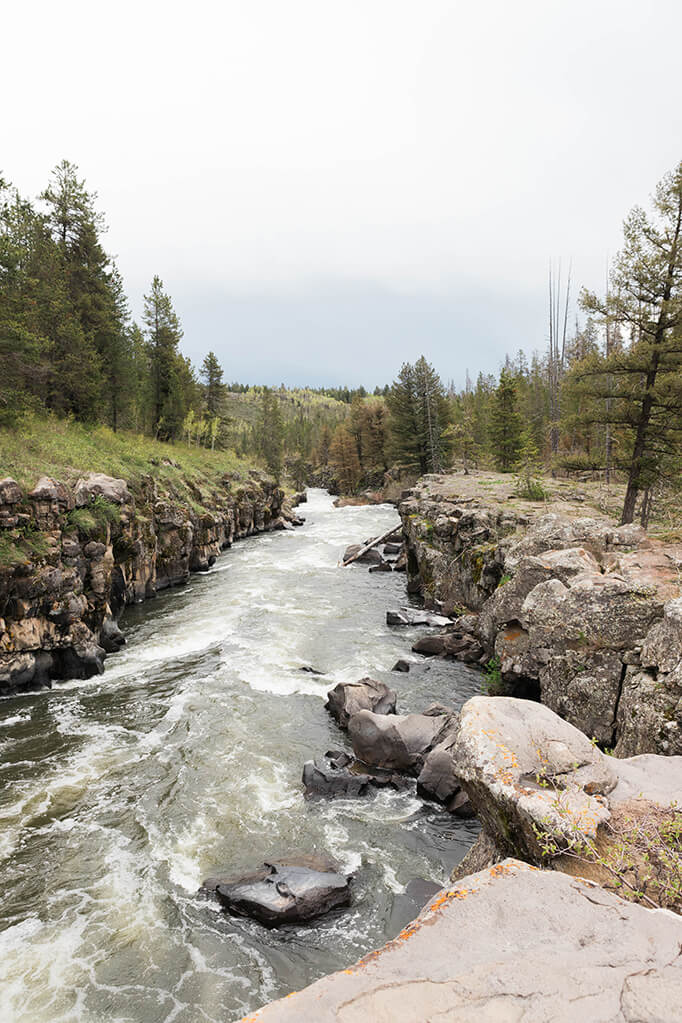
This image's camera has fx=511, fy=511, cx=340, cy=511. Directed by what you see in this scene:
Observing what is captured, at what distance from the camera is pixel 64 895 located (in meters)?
8.51

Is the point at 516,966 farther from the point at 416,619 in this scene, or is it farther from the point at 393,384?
the point at 393,384

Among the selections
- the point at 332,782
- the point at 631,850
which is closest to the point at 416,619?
the point at 332,782

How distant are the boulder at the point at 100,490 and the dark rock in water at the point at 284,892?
15.4 meters

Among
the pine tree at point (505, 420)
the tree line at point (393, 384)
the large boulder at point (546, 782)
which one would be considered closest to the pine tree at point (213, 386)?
the tree line at point (393, 384)

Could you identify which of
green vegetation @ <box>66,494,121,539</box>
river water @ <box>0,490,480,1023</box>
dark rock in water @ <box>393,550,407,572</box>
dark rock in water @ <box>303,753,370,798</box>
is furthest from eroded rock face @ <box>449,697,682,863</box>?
dark rock in water @ <box>393,550,407,572</box>

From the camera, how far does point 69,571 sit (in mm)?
17609

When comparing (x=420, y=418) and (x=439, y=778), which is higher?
(x=420, y=418)

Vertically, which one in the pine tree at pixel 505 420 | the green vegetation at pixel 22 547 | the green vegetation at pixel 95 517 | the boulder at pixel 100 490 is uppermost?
the pine tree at pixel 505 420

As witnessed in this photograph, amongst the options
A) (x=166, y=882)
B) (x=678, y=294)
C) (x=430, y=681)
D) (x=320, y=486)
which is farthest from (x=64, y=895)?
(x=320, y=486)

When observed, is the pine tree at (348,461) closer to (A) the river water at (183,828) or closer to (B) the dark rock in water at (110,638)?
(B) the dark rock in water at (110,638)

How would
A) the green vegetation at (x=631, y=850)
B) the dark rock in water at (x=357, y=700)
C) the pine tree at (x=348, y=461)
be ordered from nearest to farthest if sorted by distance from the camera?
the green vegetation at (x=631, y=850)
the dark rock in water at (x=357, y=700)
the pine tree at (x=348, y=461)

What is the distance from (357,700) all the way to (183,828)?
18.0 ft

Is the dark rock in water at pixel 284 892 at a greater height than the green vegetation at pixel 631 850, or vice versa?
the green vegetation at pixel 631 850

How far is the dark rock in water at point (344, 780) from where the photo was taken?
11273mm
